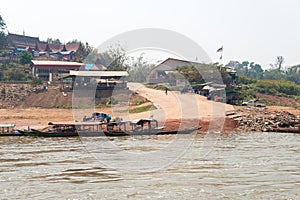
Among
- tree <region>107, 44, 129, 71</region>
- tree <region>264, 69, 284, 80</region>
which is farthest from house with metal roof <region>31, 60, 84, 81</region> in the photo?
tree <region>264, 69, 284, 80</region>

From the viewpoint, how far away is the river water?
13352 mm

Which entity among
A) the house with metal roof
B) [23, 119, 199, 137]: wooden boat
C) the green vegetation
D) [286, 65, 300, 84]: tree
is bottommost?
[23, 119, 199, 137]: wooden boat

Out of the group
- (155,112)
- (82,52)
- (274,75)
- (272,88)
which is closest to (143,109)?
(155,112)

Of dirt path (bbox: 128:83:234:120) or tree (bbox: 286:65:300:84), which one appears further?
tree (bbox: 286:65:300:84)

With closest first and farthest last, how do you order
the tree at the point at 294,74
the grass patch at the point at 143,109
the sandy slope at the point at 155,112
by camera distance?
the sandy slope at the point at 155,112, the grass patch at the point at 143,109, the tree at the point at 294,74

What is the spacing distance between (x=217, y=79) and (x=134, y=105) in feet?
37.2

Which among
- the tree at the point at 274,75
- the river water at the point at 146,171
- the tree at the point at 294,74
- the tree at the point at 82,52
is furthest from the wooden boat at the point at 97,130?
the tree at the point at 274,75

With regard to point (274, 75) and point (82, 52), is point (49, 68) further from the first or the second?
point (274, 75)

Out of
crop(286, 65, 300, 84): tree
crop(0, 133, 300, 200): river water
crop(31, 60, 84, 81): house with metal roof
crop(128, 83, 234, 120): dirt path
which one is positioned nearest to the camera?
crop(0, 133, 300, 200): river water

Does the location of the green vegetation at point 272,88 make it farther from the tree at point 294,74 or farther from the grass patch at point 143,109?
the tree at point 294,74

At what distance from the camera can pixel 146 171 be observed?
16.1m

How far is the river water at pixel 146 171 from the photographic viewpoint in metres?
13.4

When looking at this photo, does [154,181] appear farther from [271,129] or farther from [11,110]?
[11,110]

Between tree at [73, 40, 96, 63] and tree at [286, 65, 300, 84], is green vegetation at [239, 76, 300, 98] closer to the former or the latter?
tree at [73, 40, 96, 63]
